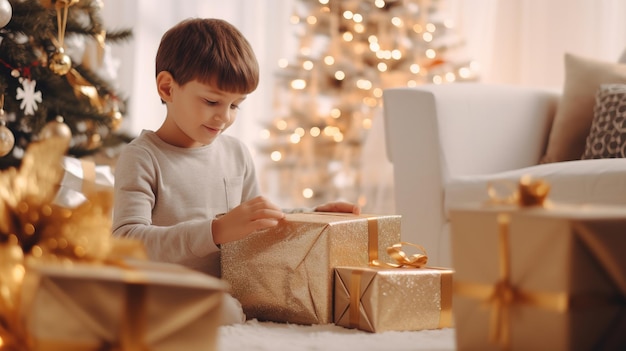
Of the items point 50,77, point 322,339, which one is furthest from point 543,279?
point 50,77

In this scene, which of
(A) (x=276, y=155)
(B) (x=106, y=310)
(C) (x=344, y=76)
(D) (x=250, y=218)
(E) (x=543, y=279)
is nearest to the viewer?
(B) (x=106, y=310)

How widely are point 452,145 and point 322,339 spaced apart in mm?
1000

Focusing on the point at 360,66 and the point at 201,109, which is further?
the point at 360,66

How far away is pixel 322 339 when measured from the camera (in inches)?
41.8

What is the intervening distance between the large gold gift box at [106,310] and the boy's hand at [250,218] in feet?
1.68

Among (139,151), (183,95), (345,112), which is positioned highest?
(183,95)

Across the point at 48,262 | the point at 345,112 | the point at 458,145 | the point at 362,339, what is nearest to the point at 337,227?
the point at 362,339

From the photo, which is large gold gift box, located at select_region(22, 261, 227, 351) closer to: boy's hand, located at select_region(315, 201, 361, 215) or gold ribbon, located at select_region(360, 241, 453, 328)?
gold ribbon, located at select_region(360, 241, 453, 328)

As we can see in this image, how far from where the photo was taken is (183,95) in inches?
56.7

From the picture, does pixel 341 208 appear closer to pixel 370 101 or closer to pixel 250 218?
pixel 250 218

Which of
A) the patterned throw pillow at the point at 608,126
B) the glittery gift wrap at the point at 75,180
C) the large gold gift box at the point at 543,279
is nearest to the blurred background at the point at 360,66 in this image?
the glittery gift wrap at the point at 75,180

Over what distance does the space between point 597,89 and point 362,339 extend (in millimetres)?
1308

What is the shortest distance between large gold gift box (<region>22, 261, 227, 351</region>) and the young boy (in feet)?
1.90

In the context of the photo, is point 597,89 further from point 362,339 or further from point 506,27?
point 506,27
